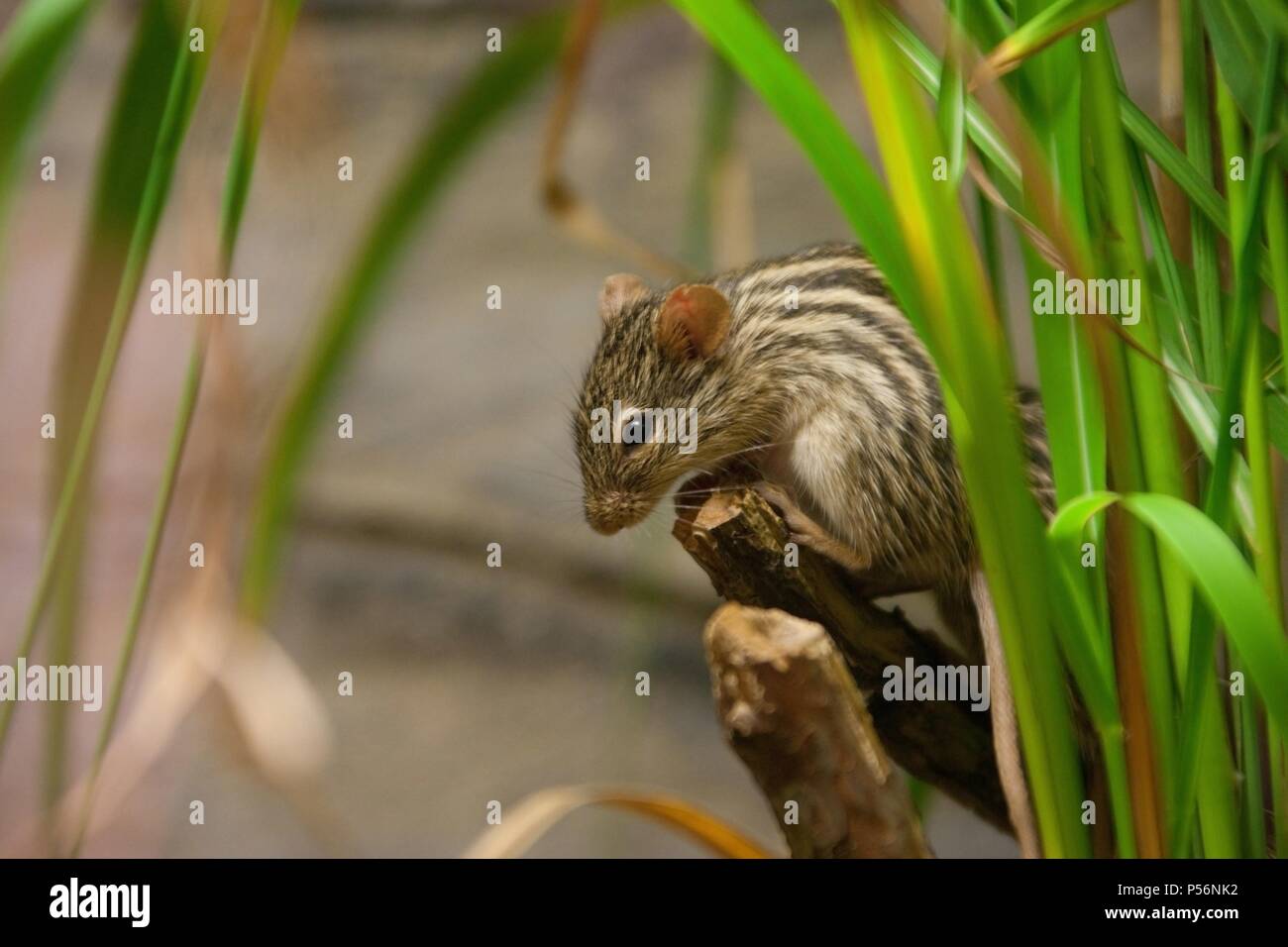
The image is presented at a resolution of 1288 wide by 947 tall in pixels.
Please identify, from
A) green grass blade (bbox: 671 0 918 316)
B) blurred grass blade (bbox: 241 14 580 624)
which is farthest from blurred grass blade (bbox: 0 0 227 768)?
green grass blade (bbox: 671 0 918 316)

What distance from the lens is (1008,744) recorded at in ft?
3.06

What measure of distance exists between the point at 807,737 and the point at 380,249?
0.48 metres

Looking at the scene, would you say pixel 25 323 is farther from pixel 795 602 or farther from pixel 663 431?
pixel 795 602

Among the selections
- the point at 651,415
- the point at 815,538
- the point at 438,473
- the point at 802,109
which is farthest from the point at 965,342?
the point at 438,473

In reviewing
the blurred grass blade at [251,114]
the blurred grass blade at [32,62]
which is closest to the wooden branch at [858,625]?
the blurred grass blade at [251,114]

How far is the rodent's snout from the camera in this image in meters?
1.21

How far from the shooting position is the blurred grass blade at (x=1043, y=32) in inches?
28.7

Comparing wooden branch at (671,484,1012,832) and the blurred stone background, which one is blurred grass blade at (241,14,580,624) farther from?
the blurred stone background

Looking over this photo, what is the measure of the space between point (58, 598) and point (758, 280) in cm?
78

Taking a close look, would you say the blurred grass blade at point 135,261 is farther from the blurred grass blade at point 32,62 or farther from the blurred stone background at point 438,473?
the blurred stone background at point 438,473

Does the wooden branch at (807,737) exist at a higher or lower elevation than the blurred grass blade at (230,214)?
lower

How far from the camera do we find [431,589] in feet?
8.59

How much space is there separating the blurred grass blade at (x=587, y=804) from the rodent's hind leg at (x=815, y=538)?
0.94 ft

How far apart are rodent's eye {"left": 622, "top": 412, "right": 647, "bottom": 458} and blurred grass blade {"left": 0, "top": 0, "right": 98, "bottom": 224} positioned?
655mm
